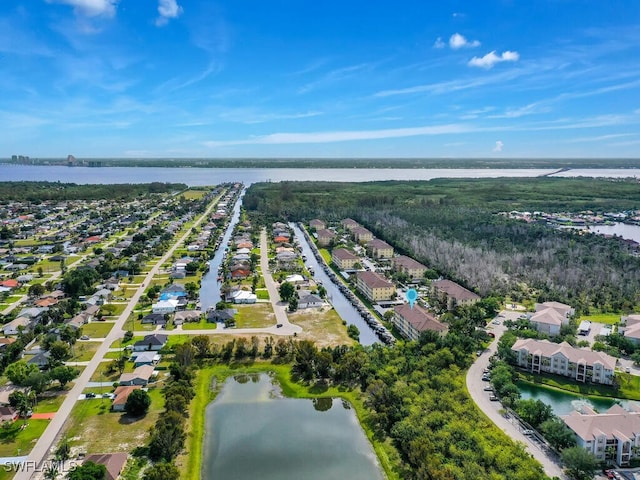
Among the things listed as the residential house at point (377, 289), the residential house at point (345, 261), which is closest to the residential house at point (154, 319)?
the residential house at point (377, 289)

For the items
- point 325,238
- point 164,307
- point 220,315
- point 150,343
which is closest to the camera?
point 150,343

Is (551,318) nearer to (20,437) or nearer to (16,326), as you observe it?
(20,437)

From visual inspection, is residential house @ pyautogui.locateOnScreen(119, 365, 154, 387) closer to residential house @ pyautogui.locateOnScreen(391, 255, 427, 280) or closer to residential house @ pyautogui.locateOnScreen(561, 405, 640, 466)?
residential house @ pyautogui.locateOnScreen(561, 405, 640, 466)

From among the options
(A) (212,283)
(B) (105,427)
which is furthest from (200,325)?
(B) (105,427)

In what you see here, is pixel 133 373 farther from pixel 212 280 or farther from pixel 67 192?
pixel 67 192

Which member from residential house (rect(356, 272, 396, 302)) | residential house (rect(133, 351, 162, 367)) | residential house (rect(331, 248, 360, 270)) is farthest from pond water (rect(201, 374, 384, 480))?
residential house (rect(331, 248, 360, 270))

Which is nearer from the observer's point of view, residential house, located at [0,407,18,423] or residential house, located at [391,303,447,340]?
residential house, located at [0,407,18,423]
